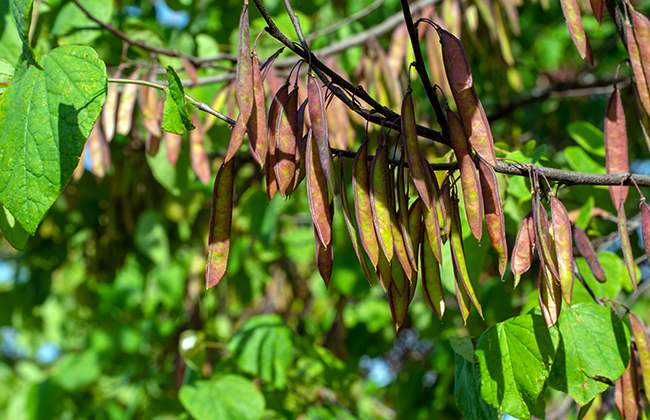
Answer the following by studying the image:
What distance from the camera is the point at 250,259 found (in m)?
2.65

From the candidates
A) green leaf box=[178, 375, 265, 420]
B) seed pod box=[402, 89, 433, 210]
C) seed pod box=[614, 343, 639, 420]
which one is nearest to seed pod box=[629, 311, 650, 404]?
seed pod box=[614, 343, 639, 420]

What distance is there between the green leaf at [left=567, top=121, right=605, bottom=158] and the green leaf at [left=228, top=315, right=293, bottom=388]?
104cm

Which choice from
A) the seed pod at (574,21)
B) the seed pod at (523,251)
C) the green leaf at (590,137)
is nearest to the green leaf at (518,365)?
the seed pod at (523,251)

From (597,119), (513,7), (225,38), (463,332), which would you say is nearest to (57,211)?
(225,38)

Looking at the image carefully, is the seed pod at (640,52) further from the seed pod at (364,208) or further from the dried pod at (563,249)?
the seed pod at (364,208)

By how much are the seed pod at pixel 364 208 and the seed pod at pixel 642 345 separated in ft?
1.83

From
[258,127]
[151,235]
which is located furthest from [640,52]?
[151,235]

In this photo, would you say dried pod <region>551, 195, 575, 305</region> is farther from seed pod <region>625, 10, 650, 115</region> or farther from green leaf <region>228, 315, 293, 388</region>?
green leaf <region>228, 315, 293, 388</region>

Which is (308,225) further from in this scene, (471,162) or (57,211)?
(471,162)

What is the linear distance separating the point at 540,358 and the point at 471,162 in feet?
1.16

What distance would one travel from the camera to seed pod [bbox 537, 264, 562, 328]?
0.77m

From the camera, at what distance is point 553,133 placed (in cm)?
326

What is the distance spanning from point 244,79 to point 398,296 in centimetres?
37

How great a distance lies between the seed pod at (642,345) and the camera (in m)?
0.90
